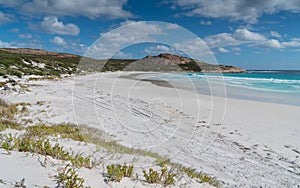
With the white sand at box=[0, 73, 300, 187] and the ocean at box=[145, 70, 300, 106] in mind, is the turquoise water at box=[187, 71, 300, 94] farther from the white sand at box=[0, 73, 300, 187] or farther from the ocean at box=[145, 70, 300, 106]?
the white sand at box=[0, 73, 300, 187]

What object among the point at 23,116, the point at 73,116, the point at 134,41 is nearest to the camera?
the point at 134,41

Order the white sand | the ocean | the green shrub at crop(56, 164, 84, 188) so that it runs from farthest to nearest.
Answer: the ocean
the white sand
the green shrub at crop(56, 164, 84, 188)

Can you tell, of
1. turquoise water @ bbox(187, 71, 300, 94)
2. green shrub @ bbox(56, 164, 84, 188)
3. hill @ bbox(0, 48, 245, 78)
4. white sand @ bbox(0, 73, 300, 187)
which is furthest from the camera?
turquoise water @ bbox(187, 71, 300, 94)

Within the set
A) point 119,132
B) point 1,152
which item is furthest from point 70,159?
point 119,132

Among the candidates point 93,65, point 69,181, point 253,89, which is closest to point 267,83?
point 253,89

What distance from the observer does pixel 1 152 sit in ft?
12.1

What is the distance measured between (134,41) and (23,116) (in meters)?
4.91

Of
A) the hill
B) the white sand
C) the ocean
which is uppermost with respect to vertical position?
the hill

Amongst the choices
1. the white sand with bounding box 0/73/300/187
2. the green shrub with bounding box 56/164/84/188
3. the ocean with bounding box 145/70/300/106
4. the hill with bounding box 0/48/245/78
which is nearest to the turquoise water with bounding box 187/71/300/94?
the ocean with bounding box 145/70/300/106

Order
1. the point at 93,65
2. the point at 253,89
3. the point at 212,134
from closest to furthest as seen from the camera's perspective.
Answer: the point at 212,134 → the point at 93,65 → the point at 253,89

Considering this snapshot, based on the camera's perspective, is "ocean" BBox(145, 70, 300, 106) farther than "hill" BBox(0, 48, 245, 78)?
Yes

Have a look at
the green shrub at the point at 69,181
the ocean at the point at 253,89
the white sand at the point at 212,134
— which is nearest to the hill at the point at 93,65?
the ocean at the point at 253,89

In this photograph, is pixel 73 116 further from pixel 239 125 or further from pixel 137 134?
pixel 239 125

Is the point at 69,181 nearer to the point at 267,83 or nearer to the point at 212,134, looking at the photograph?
the point at 212,134
